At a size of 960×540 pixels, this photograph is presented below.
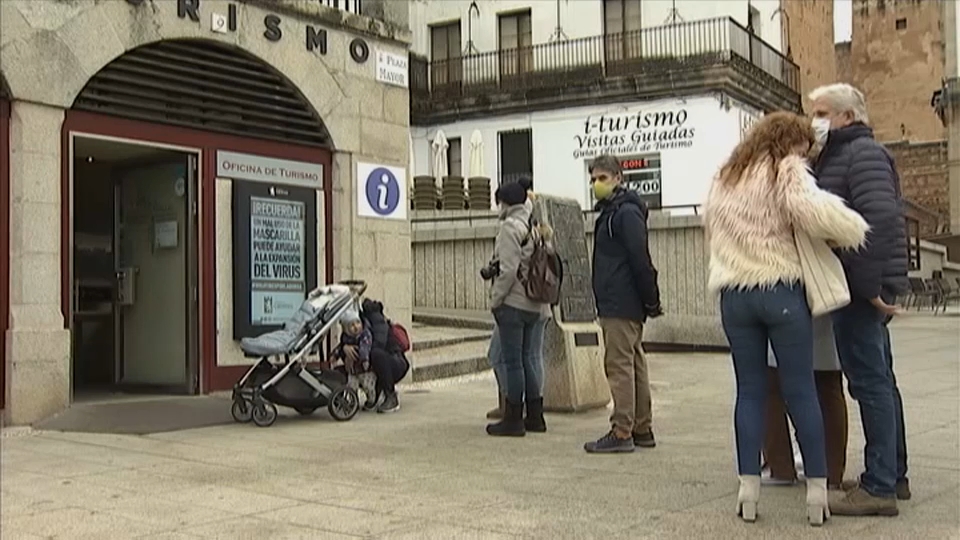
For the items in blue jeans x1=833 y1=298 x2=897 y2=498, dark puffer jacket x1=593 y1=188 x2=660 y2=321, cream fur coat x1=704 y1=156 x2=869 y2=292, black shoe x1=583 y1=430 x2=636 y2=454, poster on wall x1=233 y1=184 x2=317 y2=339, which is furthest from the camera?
poster on wall x1=233 y1=184 x2=317 y2=339

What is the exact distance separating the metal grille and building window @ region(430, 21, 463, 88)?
20073 millimetres

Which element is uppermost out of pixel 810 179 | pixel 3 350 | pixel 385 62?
pixel 385 62

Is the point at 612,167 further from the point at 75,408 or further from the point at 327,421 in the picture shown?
the point at 75,408

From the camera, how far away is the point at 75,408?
836cm

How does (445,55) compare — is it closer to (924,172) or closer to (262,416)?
(924,172)

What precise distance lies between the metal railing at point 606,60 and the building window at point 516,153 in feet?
4.18

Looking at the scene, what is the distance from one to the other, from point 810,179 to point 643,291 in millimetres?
1931

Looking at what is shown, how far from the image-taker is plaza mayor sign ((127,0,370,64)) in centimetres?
912

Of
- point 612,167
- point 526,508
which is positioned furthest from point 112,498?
point 612,167

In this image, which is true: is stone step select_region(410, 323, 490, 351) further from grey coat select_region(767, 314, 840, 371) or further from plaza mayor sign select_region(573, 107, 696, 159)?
plaza mayor sign select_region(573, 107, 696, 159)

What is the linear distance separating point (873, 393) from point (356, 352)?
478 cm

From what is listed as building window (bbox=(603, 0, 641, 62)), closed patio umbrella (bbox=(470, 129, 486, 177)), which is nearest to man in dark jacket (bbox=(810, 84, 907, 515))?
closed patio umbrella (bbox=(470, 129, 486, 177))

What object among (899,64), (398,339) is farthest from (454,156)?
(899,64)

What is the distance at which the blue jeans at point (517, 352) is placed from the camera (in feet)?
24.1
